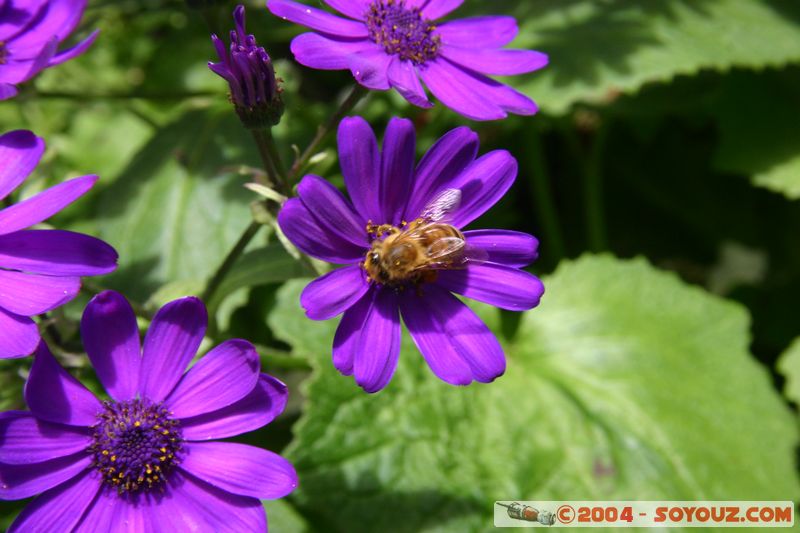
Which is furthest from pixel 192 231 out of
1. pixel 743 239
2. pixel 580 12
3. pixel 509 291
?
pixel 743 239

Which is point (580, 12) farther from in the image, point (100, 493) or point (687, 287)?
point (100, 493)

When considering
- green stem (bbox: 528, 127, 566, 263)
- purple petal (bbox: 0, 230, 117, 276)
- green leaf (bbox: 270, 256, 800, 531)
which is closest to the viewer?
purple petal (bbox: 0, 230, 117, 276)

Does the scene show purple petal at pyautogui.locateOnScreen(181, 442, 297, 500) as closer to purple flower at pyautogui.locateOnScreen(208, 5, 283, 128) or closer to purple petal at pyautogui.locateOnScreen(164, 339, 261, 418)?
purple petal at pyautogui.locateOnScreen(164, 339, 261, 418)

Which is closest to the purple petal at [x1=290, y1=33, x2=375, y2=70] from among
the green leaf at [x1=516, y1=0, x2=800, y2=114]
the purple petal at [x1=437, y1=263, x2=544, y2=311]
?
the purple petal at [x1=437, y1=263, x2=544, y2=311]

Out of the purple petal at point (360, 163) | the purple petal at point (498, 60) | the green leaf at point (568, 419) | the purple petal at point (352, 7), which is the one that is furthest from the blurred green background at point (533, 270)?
the purple petal at point (498, 60)

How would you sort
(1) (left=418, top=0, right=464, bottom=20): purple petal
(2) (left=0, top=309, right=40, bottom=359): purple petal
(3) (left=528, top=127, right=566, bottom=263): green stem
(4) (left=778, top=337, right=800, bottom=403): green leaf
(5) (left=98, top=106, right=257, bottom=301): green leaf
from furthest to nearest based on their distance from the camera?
(3) (left=528, top=127, right=566, bottom=263): green stem
(4) (left=778, top=337, right=800, bottom=403): green leaf
(5) (left=98, top=106, right=257, bottom=301): green leaf
(1) (left=418, top=0, right=464, bottom=20): purple petal
(2) (left=0, top=309, right=40, bottom=359): purple petal

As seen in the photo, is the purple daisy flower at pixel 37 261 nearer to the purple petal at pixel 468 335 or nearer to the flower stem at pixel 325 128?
the flower stem at pixel 325 128
